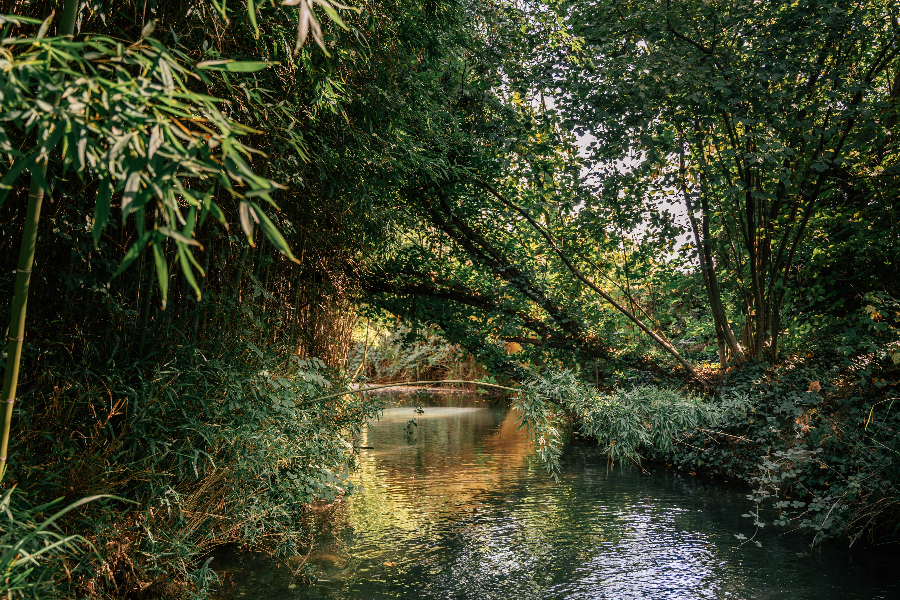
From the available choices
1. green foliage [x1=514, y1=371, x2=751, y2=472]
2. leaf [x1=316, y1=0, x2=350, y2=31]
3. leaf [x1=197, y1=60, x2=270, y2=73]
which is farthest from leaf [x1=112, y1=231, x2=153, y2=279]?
green foliage [x1=514, y1=371, x2=751, y2=472]

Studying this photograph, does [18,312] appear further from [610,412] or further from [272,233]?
[610,412]

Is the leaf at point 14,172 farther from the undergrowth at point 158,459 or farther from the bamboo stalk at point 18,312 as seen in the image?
the undergrowth at point 158,459

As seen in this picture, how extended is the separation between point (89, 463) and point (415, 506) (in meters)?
3.72

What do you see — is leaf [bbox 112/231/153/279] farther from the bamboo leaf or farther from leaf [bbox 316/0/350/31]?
leaf [bbox 316/0/350/31]

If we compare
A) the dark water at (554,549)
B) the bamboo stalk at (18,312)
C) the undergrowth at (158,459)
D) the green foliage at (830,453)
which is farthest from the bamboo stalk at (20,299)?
the green foliage at (830,453)

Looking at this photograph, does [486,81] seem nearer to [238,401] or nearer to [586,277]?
[586,277]

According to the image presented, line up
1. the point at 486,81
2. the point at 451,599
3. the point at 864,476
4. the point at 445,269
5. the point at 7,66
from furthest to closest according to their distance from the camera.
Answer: the point at 445,269 < the point at 486,81 < the point at 864,476 < the point at 451,599 < the point at 7,66

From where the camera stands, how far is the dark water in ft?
12.6

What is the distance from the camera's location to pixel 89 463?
2.54 metres

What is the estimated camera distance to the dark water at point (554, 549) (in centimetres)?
384

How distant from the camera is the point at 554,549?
461cm

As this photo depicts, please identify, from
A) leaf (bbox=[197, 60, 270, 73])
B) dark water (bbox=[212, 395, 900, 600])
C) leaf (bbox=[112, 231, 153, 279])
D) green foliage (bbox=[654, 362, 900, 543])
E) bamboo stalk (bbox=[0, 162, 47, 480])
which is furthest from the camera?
green foliage (bbox=[654, 362, 900, 543])

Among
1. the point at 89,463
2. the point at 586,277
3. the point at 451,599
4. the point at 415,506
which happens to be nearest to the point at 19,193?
the point at 89,463

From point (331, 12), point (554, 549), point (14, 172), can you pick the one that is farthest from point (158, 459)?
point (554, 549)
